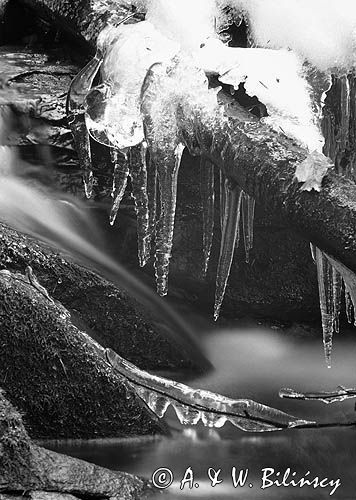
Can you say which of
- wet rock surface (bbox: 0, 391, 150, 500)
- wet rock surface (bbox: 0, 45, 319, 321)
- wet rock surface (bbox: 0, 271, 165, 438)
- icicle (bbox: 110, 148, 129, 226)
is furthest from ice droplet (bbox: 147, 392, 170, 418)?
icicle (bbox: 110, 148, 129, 226)

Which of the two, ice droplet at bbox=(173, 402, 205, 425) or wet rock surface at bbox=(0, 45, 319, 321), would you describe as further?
wet rock surface at bbox=(0, 45, 319, 321)

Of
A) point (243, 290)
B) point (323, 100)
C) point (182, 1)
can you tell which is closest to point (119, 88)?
point (182, 1)

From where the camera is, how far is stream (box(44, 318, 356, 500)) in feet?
8.95

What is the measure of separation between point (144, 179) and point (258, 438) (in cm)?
120

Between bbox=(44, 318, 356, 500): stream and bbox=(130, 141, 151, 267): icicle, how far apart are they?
61 centimetres

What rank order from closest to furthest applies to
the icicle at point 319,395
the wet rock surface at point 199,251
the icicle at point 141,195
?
the icicle at point 319,395 → the icicle at point 141,195 → the wet rock surface at point 199,251

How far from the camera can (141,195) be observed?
3066 mm

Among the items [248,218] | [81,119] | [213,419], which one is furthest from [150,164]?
[213,419]

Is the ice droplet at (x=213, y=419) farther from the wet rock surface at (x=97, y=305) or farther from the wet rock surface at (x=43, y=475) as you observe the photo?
the wet rock surface at (x=43, y=475)

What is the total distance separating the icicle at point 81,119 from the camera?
129 inches

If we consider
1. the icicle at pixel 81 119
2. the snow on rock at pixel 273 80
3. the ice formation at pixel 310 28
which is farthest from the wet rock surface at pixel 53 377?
the ice formation at pixel 310 28

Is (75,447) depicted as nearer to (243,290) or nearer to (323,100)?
(243,290)

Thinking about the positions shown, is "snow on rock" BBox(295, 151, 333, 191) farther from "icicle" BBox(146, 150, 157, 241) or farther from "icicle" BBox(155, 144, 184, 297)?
"icicle" BBox(146, 150, 157, 241)

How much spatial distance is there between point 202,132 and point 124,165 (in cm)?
40
